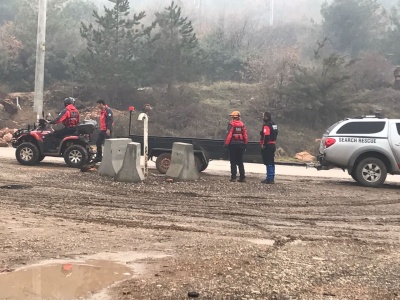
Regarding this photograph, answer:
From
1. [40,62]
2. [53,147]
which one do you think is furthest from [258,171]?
[40,62]

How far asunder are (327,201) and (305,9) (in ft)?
421

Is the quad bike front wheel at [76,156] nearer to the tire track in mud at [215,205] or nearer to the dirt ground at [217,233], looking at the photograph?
the tire track in mud at [215,205]

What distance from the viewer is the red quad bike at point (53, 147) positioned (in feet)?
50.6

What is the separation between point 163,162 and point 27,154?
13.3 ft

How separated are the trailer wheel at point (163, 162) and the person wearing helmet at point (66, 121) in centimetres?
260

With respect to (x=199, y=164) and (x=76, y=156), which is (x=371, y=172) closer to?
(x=199, y=164)

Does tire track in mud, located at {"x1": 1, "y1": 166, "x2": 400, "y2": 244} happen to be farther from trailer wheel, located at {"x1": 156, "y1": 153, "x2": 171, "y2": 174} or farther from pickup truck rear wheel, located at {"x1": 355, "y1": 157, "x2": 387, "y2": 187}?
trailer wheel, located at {"x1": 156, "y1": 153, "x2": 171, "y2": 174}

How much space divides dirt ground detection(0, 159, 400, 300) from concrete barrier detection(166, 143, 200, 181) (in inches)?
19.8

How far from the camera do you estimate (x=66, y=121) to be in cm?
1547

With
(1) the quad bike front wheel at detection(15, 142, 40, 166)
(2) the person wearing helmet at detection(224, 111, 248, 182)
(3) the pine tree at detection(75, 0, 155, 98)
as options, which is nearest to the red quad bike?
(1) the quad bike front wheel at detection(15, 142, 40, 166)

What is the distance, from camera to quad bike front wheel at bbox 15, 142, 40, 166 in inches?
622

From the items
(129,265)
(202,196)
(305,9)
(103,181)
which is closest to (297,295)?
(129,265)

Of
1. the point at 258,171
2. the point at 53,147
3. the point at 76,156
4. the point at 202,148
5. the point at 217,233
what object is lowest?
the point at 217,233

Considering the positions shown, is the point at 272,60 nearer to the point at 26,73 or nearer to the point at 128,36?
the point at 128,36
